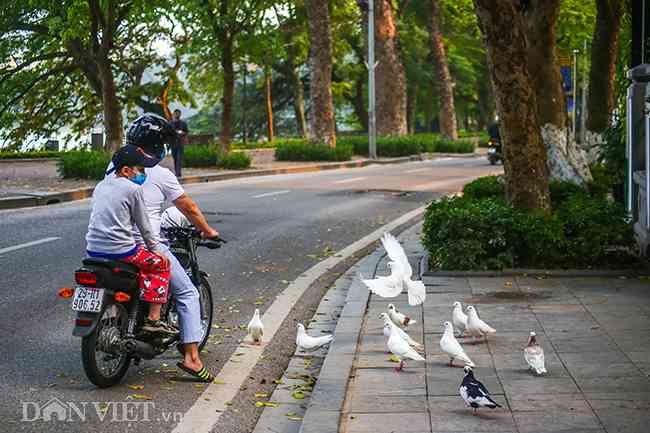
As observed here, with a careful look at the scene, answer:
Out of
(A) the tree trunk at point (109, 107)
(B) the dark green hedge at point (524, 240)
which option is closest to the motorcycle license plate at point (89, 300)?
(B) the dark green hedge at point (524, 240)

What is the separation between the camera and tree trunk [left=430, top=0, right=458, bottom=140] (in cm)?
5831

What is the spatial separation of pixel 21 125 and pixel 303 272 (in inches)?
1511

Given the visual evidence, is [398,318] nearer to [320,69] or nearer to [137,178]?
[137,178]

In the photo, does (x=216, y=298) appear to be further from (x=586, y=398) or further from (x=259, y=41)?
(x=259, y=41)

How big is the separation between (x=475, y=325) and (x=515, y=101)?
5.47 meters

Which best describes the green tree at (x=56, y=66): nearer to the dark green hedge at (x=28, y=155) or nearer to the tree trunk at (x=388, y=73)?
the dark green hedge at (x=28, y=155)

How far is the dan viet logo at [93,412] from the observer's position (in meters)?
6.68

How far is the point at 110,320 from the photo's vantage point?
731 cm

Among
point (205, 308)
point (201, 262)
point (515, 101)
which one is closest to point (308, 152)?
point (201, 262)

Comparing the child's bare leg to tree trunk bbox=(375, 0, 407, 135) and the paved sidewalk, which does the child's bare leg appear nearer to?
the paved sidewalk

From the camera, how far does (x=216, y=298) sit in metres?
11.4

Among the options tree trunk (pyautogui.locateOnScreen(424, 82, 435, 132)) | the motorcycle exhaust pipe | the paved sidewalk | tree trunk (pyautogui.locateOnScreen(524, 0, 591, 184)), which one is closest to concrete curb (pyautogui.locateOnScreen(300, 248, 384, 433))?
the paved sidewalk

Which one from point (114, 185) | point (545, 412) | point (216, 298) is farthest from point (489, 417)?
point (216, 298)

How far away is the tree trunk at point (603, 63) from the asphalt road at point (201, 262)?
162 inches
